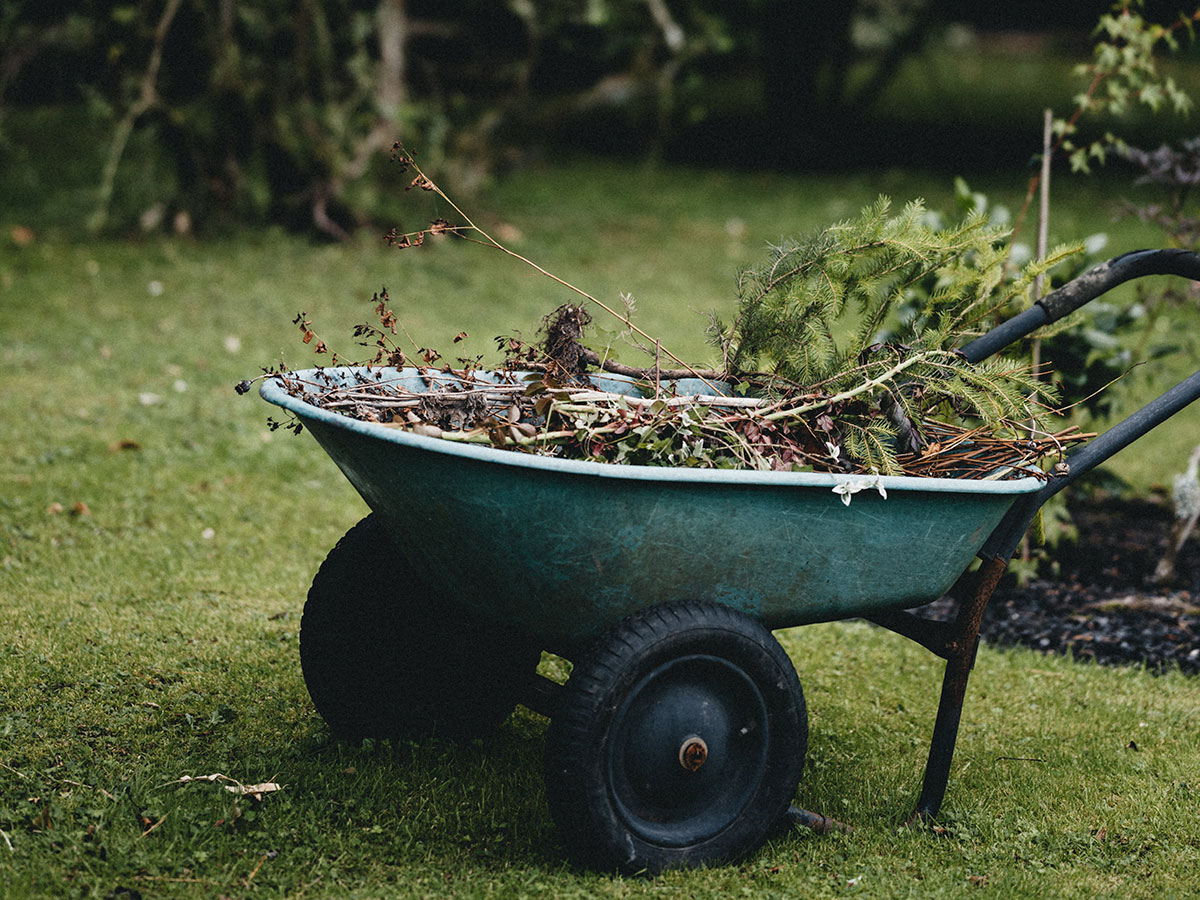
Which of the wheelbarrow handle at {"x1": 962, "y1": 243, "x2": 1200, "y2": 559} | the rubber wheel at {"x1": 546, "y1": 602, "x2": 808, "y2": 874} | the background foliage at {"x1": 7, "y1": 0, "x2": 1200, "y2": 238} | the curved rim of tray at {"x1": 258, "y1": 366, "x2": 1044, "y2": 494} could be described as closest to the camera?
the curved rim of tray at {"x1": 258, "y1": 366, "x2": 1044, "y2": 494}

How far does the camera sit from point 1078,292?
293 cm

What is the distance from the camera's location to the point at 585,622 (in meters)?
2.46

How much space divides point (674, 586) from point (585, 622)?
0.20 m

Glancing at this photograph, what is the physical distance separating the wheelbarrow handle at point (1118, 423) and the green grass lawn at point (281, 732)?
2.29ft

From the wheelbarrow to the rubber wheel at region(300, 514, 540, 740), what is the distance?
0.19 metres

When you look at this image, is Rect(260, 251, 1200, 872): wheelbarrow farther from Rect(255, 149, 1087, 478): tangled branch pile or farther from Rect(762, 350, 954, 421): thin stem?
Rect(762, 350, 954, 421): thin stem

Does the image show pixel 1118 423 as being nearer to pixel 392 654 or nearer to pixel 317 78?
pixel 392 654

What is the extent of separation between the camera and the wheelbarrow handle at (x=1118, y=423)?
2.71 meters

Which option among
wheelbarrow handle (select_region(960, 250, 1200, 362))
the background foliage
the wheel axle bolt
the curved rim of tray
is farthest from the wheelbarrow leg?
the background foliage

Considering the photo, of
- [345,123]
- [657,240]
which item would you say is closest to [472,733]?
[345,123]

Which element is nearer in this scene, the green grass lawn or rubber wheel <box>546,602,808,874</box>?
rubber wheel <box>546,602,808,874</box>

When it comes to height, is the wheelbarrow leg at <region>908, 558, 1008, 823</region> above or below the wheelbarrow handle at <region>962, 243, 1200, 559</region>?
below

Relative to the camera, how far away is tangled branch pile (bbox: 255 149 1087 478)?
257cm

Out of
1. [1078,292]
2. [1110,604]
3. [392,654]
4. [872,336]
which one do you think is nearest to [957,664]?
[872,336]
